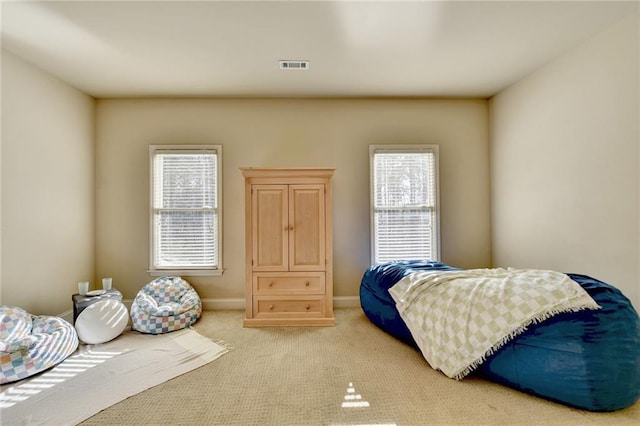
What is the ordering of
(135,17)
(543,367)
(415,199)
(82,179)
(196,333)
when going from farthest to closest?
1. (415,199)
2. (82,179)
3. (196,333)
4. (135,17)
5. (543,367)

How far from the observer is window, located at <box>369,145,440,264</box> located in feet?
12.1

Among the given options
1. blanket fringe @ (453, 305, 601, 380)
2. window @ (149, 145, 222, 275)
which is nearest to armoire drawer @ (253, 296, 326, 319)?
window @ (149, 145, 222, 275)

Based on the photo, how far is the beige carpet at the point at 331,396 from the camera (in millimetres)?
1663

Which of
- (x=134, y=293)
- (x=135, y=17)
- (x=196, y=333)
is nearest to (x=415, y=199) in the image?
(x=196, y=333)

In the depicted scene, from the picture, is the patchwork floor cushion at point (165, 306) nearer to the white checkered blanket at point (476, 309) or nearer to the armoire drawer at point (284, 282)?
the armoire drawer at point (284, 282)

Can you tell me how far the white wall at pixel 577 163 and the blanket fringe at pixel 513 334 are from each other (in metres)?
0.92

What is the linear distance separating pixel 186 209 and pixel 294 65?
6.92ft

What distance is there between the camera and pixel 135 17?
214cm

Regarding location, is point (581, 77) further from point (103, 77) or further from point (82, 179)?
point (82, 179)

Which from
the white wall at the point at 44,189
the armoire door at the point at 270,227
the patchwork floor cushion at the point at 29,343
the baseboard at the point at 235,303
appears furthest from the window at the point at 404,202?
the white wall at the point at 44,189

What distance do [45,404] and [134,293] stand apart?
1.91 metres

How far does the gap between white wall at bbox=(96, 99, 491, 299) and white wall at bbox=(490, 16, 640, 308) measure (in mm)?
411

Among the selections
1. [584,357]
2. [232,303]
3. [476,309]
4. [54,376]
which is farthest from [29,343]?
[584,357]

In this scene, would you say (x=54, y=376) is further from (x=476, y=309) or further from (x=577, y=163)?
(x=577, y=163)
